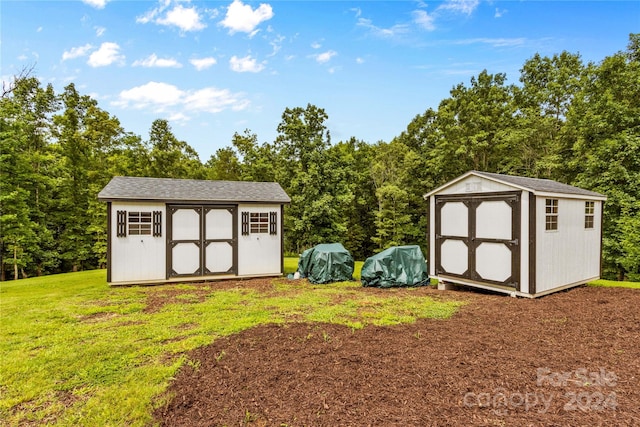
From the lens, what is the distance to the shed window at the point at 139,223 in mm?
9992

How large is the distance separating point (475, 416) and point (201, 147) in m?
30.7

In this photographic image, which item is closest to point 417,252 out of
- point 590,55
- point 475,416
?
point 475,416

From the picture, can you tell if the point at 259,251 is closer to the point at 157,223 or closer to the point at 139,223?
the point at 157,223

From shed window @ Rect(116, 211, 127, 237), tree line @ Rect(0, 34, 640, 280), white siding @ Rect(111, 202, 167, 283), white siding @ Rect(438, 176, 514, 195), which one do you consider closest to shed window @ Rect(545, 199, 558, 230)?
white siding @ Rect(438, 176, 514, 195)

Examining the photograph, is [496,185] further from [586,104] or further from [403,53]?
[586,104]

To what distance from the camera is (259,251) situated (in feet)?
37.5

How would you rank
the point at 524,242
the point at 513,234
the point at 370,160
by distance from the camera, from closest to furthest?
the point at 524,242 → the point at 513,234 → the point at 370,160

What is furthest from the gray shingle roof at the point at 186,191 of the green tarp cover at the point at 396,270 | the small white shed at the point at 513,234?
the small white shed at the point at 513,234

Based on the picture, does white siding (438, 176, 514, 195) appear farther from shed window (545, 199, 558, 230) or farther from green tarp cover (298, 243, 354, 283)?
green tarp cover (298, 243, 354, 283)

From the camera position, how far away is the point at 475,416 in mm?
2783

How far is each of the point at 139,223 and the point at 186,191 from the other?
1.84 m

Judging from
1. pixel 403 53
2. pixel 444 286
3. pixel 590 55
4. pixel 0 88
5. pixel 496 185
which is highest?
pixel 590 55

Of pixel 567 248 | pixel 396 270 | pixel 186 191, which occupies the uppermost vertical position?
pixel 186 191

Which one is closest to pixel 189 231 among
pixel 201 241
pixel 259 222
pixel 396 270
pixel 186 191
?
Result: pixel 201 241
